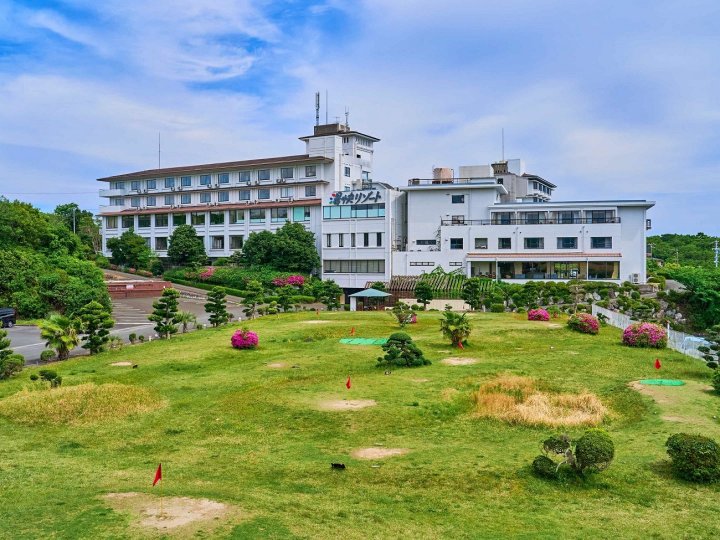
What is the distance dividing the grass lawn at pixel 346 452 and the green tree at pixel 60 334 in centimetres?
112

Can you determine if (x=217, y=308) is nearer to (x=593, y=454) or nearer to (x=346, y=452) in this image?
(x=346, y=452)

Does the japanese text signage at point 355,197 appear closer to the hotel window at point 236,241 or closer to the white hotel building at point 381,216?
the white hotel building at point 381,216

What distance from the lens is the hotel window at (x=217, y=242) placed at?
78.2 meters

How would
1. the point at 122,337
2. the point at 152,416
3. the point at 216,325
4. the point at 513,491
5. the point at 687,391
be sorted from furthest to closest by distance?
the point at 216,325
the point at 122,337
the point at 687,391
the point at 152,416
the point at 513,491

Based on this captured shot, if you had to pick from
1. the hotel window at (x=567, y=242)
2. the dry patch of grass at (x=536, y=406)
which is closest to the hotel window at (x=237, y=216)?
the hotel window at (x=567, y=242)

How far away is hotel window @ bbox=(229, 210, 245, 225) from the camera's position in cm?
7656

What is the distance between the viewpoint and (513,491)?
513 inches

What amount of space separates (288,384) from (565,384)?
9.78 meters

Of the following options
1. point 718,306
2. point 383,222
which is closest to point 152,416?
point 718,306

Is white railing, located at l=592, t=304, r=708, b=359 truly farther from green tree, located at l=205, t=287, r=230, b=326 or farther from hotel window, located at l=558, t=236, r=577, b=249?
hotel window, located at l=558, t=236, r=577, b=249

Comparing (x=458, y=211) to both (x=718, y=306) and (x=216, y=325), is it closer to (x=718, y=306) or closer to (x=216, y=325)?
(x=718, y=306)

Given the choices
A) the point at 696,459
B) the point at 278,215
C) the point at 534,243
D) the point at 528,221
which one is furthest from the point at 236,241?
the point at 696,459

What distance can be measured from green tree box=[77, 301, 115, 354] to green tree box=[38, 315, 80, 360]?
0.70 metres

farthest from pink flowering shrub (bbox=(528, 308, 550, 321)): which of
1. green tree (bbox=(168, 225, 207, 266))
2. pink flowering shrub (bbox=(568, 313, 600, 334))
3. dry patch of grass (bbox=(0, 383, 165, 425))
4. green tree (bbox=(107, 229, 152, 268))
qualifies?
green tree (bbox=(107, 229, 152, 268))
